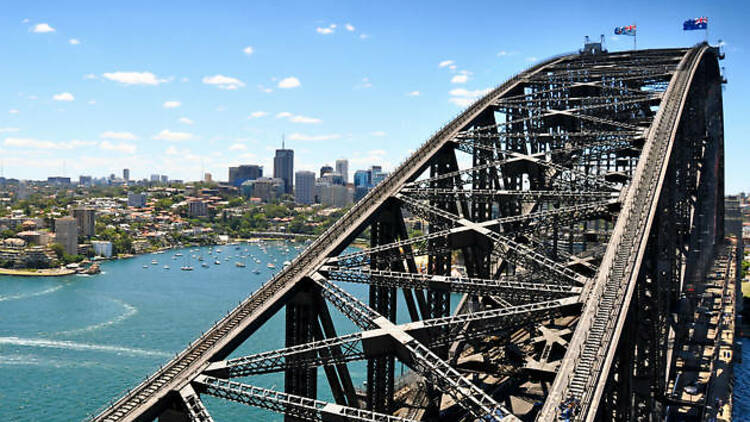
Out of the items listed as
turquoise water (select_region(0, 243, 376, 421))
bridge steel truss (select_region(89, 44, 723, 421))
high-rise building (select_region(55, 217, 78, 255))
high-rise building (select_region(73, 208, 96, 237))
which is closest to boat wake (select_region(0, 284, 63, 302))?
turquoise water (select_region(0, 243, 376, 421))


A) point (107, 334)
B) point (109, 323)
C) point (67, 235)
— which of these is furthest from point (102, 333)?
point (67, 235)

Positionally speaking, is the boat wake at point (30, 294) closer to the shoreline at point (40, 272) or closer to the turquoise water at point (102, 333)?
the turquoise water at point (102, 333)

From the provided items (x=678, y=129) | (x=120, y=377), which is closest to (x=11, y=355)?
(x=120, y=377)

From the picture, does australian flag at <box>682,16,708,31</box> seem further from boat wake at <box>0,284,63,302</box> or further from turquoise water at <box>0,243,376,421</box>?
boat wake at <box>0,284,63,302</box>

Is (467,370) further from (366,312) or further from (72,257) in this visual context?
(72,257)

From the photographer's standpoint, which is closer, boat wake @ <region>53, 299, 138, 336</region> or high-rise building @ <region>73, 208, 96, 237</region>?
boat wake @ <region>53, 299, 138, 336</region>

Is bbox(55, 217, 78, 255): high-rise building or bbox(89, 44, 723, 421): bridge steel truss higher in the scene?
bbox(89, 44, 723, 421): bridge steel truss
